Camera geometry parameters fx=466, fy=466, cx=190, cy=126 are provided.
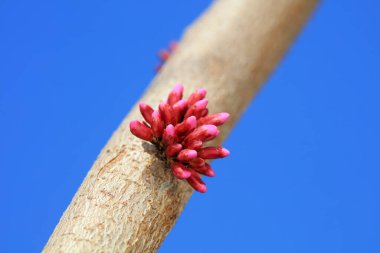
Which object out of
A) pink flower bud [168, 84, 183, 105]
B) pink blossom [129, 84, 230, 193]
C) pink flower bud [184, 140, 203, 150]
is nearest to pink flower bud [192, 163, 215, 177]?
pink blossom [129, 84, 230, 193]

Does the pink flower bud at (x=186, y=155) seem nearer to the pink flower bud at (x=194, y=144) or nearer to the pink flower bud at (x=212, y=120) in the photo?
the pink flower bud at (x=194, y=144)

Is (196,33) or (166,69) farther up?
(196,33)

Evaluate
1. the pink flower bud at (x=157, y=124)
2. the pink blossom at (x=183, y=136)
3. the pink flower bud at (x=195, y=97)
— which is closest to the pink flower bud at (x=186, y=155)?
the pink blossom at (x=183, y=136)

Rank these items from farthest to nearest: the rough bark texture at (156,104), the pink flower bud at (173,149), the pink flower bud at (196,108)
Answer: the pink flower bud at (196,108) < the pink flower bud at (173,149) < the rough bark texture at (156,104)

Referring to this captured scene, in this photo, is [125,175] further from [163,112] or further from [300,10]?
[300,10]

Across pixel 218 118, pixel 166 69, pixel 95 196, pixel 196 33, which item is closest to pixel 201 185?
pixel 218 118

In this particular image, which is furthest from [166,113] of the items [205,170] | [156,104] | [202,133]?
[156,104]

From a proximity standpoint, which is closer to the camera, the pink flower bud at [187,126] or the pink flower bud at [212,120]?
the pink flower bud at [187,126]
